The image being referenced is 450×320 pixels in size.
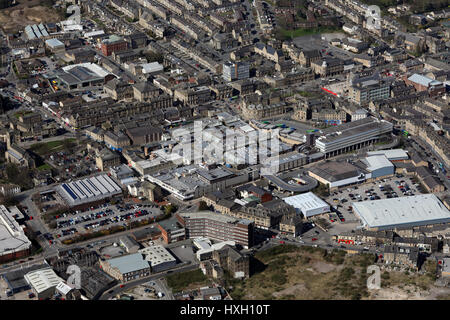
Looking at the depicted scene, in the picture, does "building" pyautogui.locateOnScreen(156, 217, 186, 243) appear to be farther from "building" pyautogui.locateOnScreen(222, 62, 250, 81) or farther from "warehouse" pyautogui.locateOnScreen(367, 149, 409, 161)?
"building" pyautogui.locateOnScreen(222, 62, 250, 81)

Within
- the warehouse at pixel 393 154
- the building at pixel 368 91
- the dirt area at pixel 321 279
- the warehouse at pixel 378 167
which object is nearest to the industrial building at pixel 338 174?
the warehouse at pixel 378 167

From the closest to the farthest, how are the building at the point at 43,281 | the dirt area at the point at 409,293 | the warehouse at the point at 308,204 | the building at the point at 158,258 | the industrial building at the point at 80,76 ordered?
1. the dirt area at the point at 409,293
2. the building at the point at 43,281
3. the building at the point at 158,258
4. the warehouse at the point at 308,204
5. the industrial building at the point at 80,76

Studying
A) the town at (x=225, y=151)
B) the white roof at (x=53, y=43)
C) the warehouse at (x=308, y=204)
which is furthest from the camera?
the white roof at (x=53, y=43)

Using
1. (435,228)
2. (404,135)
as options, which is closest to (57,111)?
(404,135)

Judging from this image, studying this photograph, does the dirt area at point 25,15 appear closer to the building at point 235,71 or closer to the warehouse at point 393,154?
the building at point 235,71

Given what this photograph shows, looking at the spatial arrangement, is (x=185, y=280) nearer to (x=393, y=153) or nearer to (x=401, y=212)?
(x=401, y=212)

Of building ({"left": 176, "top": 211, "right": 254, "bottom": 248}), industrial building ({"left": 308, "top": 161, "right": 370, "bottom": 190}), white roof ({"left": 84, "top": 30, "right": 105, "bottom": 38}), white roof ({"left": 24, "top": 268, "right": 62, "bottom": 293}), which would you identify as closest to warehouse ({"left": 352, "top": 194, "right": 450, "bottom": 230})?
industrial building ({"left": 308, "top": 161, "right": 370, "bottom": 190})

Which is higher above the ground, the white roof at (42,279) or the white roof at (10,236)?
the white roof at (42,279)

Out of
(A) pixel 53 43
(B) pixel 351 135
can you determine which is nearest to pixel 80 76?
(A) pixel 53 43
